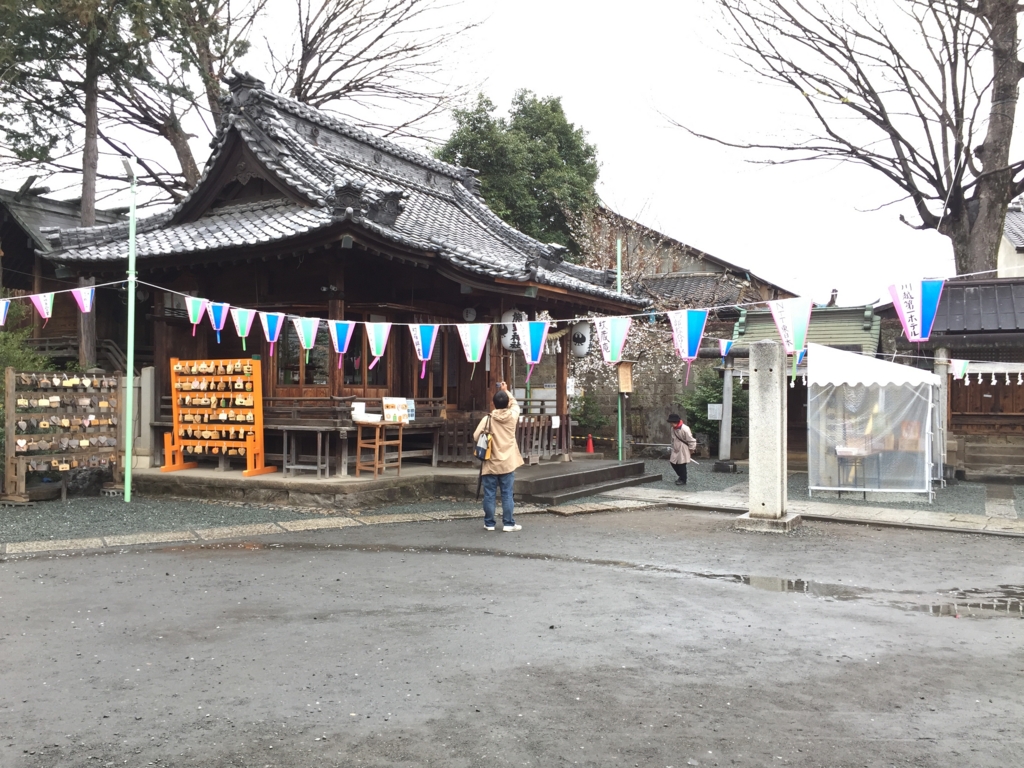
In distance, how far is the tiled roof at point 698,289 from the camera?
91.9ft

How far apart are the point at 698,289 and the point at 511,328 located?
17.4 metres

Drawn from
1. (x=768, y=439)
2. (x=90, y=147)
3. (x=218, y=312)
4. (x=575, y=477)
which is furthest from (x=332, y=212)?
(x=90, y=147)

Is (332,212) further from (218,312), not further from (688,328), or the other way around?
(688,328)

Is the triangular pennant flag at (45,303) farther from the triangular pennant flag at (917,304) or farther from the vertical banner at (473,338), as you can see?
the triangular pennant flag at (917,304)

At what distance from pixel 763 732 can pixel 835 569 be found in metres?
4.85

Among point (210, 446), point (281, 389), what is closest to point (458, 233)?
point (281, 389)

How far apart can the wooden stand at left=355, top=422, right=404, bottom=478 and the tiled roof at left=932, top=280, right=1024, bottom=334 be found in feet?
38.3

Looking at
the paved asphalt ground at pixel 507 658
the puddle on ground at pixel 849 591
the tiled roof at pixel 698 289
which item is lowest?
the puddle on ground at pixel 849 591

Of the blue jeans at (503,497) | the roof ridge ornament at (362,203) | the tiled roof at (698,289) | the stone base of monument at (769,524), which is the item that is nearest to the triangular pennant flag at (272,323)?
the roof ridge ornament at (362,203)

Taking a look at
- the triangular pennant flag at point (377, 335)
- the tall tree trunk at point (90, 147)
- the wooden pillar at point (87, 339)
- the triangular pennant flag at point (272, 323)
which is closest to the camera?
the triangular pennant flag at point (272, 323)

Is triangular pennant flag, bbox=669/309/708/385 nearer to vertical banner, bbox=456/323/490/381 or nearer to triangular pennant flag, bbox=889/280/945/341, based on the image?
triangular pennant flag, bbox=889/280/945/341

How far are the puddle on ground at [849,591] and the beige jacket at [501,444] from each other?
158 cm

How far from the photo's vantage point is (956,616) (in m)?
6.69

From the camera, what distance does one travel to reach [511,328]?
14.8 meters
